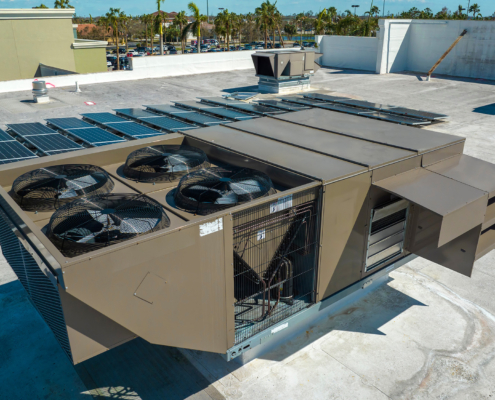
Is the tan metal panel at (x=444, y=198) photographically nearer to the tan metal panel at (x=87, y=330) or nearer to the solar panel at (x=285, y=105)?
the tan metal panel at (x=87, y=330)

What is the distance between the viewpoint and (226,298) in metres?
5.89

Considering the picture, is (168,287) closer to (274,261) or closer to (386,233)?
(274,261)

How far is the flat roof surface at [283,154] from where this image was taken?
6836mm

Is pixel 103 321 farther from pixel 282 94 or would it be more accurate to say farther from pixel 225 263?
pixel 282 94

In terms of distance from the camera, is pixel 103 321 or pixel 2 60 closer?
pixel 103 321

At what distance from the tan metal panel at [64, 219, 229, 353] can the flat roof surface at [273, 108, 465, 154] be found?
4546 mm

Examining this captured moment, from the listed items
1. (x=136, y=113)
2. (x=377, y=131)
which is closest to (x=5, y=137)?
(x=136, y=113)

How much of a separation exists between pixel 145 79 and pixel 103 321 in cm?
2631

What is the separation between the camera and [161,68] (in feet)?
99.1

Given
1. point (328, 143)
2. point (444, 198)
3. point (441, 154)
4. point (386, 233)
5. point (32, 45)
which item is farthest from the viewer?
point (32, 45)

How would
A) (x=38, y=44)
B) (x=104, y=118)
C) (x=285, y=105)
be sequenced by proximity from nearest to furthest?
1. (x=104, y=118)
2. (x=285, y=105)
3. (x=38, y=44)

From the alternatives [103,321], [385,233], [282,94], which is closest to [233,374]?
[103,321]

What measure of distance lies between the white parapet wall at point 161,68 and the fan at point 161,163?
19.5 metres

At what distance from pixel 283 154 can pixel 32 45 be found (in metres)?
36.6
